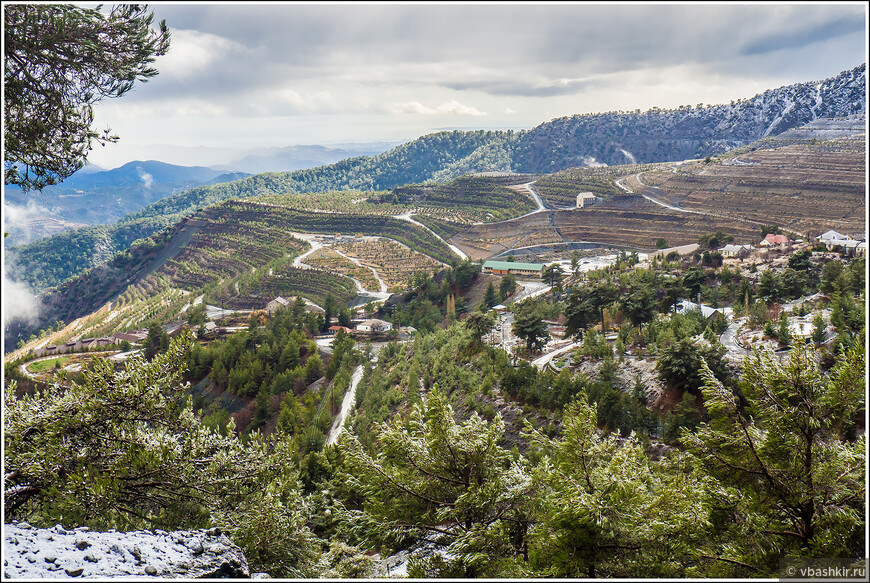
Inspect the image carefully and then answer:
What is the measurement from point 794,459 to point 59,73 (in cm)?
670

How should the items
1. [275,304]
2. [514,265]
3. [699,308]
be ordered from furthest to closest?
1. [514,265]
2. [275,304]
3. [699,308]

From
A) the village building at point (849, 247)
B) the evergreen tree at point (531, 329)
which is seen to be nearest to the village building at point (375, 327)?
the evergreen tree at point (531, 329)

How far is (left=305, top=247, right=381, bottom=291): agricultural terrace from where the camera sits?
48.5 m

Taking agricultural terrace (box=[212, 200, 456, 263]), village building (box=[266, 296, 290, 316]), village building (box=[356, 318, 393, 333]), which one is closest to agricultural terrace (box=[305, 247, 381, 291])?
village building (box=[266, 296, 290, 316])

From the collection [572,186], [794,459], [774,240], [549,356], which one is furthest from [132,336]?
[572,186]

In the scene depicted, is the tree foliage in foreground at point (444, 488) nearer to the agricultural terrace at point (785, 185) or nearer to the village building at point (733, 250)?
the village building at point (733, 250)

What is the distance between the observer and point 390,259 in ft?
178

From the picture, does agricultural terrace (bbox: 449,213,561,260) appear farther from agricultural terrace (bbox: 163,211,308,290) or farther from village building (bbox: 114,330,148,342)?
village building (bbox: 114,330,148,342)

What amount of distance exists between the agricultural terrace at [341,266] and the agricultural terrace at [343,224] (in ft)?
24.2

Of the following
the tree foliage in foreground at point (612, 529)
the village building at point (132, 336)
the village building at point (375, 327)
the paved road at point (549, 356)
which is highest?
the tree foliage in foreground at point (612, 529)

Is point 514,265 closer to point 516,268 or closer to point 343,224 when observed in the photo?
Answer: point 516,268

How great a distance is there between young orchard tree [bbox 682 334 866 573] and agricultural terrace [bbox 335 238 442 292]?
41.3 m

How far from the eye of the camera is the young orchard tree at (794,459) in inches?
150

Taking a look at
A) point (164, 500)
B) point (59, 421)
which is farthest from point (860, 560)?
point (59, 421)
